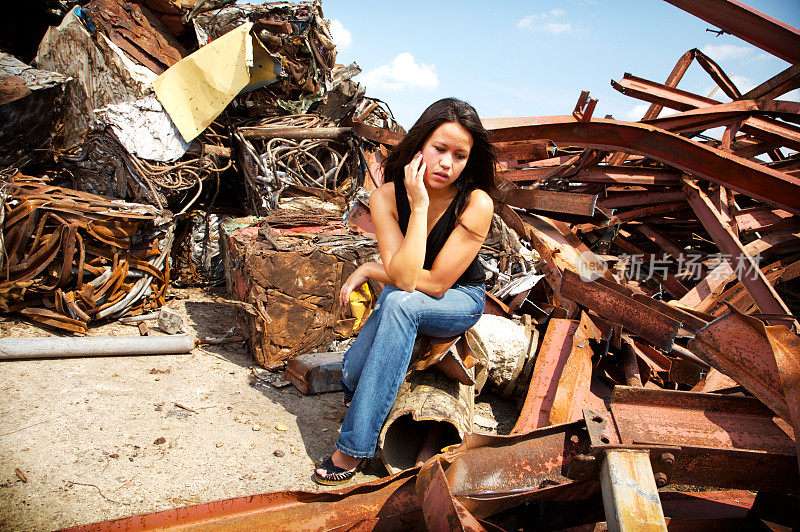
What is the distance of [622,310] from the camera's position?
286cm

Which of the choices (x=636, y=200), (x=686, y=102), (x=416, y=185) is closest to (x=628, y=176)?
(x=636, y=200)

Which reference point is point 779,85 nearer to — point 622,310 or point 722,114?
point 722,114

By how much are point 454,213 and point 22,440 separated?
2305mm

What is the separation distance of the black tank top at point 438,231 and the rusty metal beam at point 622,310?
876 millimetres

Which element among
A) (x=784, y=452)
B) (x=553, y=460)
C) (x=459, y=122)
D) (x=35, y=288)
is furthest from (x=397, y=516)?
(x=35, y=288)

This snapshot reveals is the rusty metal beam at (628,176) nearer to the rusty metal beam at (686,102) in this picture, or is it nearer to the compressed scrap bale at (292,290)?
the rusty metal beam at (686,102)

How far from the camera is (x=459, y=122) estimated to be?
233 cm

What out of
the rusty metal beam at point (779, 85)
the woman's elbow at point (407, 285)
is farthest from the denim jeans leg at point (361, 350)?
the rusty metal beam at point (779, 85)

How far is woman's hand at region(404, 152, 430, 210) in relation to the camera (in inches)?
88.3

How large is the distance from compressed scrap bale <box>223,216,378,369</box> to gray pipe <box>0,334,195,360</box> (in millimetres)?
534

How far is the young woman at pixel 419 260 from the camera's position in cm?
223

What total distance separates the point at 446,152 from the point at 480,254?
6.23 ft

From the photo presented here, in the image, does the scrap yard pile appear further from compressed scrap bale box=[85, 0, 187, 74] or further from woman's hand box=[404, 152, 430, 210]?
woman's hand box=[404, 152, 430, 210]

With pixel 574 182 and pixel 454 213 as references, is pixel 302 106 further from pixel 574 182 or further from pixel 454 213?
pixel 454 213
